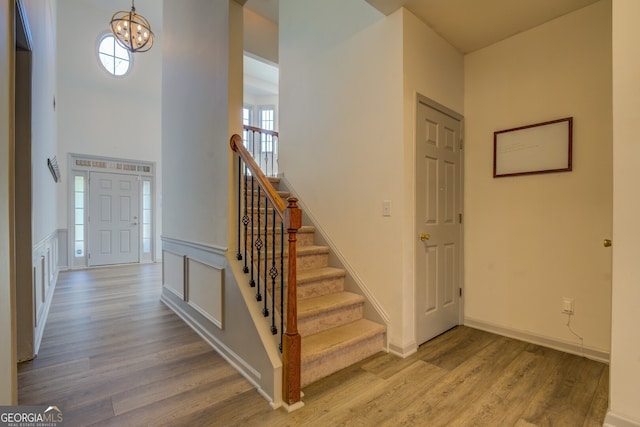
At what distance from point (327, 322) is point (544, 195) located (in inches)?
82.7

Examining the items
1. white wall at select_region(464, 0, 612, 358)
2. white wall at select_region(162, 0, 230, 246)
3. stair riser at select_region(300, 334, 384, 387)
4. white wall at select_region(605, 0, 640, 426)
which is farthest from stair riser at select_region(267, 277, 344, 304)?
white wall at select_region(605, 0, 640, 426)

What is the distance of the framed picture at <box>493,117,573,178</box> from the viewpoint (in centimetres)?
253

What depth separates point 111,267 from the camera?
21.4ft

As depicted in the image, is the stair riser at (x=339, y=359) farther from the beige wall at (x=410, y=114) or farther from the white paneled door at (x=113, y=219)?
the white paneled door at (x=113, y=219)

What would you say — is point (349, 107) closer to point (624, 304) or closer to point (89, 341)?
point (624, 304)

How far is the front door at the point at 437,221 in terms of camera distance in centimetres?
261

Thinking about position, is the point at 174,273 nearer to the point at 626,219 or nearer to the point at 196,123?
the point at 196,123

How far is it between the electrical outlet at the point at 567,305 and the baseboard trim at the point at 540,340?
10.1 inches

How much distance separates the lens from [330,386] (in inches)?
80.0

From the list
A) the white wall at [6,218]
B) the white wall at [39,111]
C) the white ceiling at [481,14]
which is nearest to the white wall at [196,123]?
the white wall at [39,111]

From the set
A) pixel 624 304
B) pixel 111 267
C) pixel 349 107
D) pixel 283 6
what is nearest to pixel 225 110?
pixel 349 107

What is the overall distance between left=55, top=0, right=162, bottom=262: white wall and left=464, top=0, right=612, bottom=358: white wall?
6670 mm

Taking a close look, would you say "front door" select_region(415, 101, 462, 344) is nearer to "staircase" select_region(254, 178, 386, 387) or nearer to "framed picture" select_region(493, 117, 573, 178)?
"framed picture" select_region(493, 117, 573, 178)

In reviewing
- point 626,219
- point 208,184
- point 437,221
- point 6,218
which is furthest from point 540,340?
point 6,218
